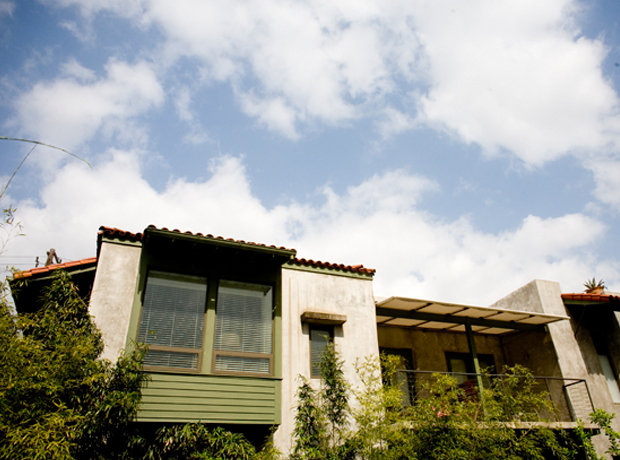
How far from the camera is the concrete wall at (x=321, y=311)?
9.49 meters

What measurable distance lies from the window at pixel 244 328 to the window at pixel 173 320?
40cm

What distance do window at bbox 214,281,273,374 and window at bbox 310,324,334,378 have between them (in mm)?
1142

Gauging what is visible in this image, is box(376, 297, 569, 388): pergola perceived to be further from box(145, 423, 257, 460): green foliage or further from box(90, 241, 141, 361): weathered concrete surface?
box(90, 241, 141, 361): weathered concrete surface

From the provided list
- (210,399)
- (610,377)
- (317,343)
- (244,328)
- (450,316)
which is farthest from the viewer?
(610,377)

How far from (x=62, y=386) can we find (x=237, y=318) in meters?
3.36

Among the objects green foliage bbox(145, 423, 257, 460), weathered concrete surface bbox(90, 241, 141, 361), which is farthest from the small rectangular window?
weathered concrete surface bbox(90, 241, 141, 361)

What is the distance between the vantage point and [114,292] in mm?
8727

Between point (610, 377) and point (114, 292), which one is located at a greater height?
point (114, 292)

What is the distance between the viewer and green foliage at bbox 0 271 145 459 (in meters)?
6.15

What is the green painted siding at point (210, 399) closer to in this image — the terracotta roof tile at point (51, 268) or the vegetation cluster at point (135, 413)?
the vegetation cluster at point (135, 413)

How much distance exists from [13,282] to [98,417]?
3.25 metres

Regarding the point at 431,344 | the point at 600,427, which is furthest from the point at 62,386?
the point at 600,427

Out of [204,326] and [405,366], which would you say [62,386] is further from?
[405,366]

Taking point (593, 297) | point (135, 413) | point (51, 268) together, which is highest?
point (593, 297)
